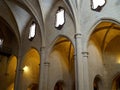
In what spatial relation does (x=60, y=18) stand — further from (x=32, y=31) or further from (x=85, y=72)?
(x=85, y=72)

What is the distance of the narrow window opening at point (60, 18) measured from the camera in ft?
50.4

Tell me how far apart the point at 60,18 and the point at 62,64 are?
4.52 meters

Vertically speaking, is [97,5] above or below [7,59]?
above

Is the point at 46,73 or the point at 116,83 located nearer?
the point at 46,73

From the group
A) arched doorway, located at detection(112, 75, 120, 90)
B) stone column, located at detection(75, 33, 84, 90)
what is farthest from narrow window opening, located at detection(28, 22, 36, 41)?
arched doorway, located at detection(112, 75, 120, 90)

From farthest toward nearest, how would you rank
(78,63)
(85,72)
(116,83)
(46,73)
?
(116,83)
(46,73)
(78,63)
(85,72)

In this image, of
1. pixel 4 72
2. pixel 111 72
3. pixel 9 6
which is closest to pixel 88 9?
pixel 111 72

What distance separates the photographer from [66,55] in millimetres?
18406

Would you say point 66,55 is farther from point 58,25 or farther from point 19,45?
point 19,45

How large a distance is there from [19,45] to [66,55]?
506cm

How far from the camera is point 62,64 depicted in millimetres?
17922

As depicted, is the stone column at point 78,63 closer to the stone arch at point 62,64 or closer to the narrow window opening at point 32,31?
the stone arch at point 62,64

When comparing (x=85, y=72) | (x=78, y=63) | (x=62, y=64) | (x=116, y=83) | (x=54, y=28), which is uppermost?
(x=54, y=28)

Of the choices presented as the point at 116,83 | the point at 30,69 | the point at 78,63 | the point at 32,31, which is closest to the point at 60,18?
the point at 32,31
